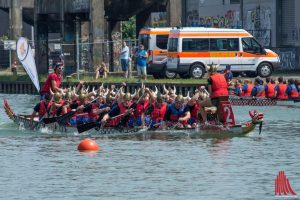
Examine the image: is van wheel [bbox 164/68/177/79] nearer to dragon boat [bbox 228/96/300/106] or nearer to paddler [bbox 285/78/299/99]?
dragon boat [bbox 228/96/300/106]

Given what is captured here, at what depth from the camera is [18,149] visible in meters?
33.9

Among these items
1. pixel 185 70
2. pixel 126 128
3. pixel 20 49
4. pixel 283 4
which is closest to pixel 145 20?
pixel 283 4

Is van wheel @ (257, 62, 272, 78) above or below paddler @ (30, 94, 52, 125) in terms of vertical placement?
above

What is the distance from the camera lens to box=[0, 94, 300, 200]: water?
25703 mm

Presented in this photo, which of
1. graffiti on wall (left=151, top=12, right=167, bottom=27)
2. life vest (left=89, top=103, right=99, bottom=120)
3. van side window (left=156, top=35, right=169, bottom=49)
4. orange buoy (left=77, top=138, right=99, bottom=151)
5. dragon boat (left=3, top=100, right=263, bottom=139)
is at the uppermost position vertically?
graffiti on wall (left=151, top=12, right=167, bottom=27)

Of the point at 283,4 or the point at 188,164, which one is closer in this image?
the point at 188,164

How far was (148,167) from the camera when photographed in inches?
1163

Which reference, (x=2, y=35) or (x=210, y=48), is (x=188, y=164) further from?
(x=2, y=35)

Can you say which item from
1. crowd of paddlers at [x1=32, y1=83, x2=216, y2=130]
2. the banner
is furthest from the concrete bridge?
crowd of paddlers at [x1=32, y1=83, x2=216, y2=130]

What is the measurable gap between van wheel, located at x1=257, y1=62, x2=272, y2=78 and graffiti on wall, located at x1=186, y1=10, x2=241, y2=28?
16949 mm

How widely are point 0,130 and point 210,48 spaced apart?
16812 mm

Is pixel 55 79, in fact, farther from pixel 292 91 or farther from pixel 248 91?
pixel 248 91

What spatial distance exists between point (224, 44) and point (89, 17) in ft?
30.6

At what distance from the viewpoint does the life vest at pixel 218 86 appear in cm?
3503
